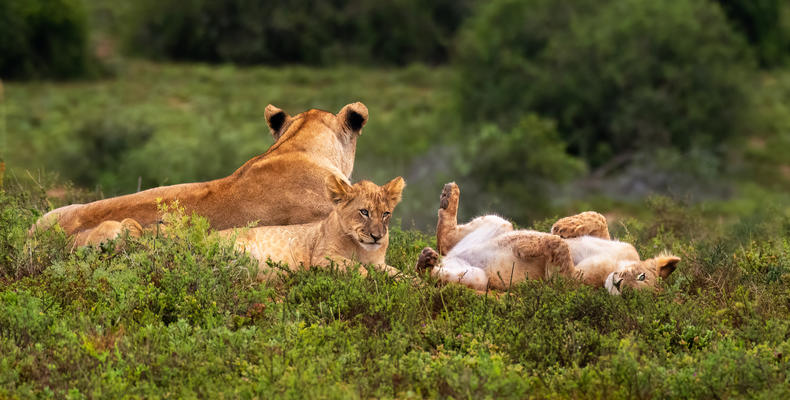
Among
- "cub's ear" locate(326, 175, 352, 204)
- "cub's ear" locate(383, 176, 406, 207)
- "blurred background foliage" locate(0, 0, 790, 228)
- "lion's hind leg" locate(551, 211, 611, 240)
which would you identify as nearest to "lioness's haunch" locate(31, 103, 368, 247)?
"cub's ear" locate(326, 175, 352, 204)

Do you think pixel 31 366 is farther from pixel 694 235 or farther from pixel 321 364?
pixel 694 235

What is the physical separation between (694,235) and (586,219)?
2.89 m

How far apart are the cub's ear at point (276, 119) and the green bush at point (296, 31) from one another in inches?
1817

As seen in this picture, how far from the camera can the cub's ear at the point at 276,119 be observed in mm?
8302

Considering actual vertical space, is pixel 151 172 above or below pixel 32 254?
below

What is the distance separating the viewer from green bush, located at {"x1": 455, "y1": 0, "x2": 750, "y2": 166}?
31.5 metres

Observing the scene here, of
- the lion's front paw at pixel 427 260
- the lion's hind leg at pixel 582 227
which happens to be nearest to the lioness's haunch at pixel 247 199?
the lion's front paw at pixel 427 260

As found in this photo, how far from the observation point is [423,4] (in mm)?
56438

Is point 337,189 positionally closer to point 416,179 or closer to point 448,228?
point 448,228

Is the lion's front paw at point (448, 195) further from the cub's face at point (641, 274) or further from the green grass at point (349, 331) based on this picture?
the cub's face at point (641, 274)

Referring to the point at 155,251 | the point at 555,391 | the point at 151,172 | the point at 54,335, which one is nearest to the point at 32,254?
the point at 155,251

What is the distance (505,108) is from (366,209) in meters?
27.8

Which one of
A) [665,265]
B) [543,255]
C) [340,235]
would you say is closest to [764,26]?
[665,265]

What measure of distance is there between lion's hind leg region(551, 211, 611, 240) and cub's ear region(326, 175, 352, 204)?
1539 millimetres
